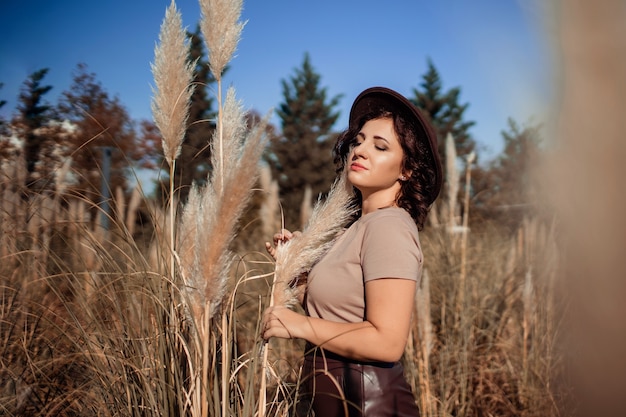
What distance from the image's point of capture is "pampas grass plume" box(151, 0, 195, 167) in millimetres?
1804

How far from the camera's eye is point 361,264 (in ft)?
5.61

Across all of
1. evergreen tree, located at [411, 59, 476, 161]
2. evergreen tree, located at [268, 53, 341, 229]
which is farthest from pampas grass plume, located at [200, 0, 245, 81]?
evergreen tree, located at [411, 59, 476, 161]

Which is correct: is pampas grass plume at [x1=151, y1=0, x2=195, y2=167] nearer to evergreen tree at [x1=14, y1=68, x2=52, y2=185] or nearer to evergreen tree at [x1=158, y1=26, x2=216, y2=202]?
evergreen tree at [x1=158, y1=26, x2=216, y2=202]

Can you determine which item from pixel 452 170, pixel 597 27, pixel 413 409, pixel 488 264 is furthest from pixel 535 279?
pixel 413 409

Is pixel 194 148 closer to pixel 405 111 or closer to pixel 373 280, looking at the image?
pixel 405 111

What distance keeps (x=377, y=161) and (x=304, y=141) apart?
26.2m

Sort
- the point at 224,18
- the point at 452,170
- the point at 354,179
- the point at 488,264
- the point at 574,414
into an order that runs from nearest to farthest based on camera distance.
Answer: the point at 224,18 → the point at 354,179 → the point at 574,414 → the point at 452,170 → the point at 488,264

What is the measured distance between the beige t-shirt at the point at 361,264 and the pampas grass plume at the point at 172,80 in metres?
0.72

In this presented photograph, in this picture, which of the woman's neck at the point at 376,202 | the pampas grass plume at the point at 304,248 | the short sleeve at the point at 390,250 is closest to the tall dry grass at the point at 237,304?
the pampas grass plume at the point at 304,248

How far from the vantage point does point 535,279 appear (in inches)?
169

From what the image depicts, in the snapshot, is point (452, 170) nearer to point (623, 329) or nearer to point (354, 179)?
point (623, 329)

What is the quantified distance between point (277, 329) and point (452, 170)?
11.3 feet

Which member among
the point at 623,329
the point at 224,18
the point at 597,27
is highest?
the point at 597,27

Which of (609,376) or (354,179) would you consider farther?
(609,376)
